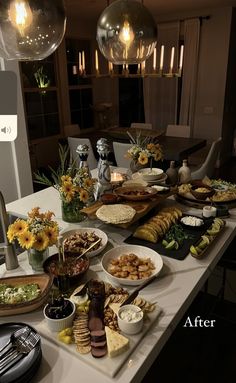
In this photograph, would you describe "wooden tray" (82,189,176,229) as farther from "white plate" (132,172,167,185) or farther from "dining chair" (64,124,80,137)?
"dining chair" (64,124,80,137)

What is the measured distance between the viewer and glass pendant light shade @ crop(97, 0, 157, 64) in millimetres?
1644

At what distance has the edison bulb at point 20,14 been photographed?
110cm

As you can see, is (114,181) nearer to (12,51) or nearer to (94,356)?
(12,51)

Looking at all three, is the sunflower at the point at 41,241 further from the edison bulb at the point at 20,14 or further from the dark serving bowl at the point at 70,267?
the edison bulb at the point at 20,14

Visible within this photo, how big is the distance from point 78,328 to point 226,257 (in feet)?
4.00

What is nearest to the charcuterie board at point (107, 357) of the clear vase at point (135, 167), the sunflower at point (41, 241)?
the sunflower at point (41, 241)

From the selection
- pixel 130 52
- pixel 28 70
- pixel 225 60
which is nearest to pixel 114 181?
pixel 130 52

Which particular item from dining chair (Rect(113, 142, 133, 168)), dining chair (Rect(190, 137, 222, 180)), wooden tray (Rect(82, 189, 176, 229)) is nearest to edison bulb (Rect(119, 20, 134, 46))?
wooden tray (Rect(82, 189, 176, 229))

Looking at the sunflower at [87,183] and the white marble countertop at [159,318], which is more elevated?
the sunflower at [87,183]

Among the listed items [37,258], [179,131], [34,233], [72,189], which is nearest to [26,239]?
[34,233]

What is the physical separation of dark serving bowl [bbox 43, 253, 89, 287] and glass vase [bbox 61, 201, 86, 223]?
420mm

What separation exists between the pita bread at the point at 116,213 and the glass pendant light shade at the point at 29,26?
801 millimetres

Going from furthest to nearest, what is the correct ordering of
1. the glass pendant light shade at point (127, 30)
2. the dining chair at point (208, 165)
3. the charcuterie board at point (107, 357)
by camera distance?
the dining chair at point (208, 165) → the glass pendant light shade at point (127, 30) → the charcuterie board at point (107, 357)

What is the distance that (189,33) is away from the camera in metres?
5.54
